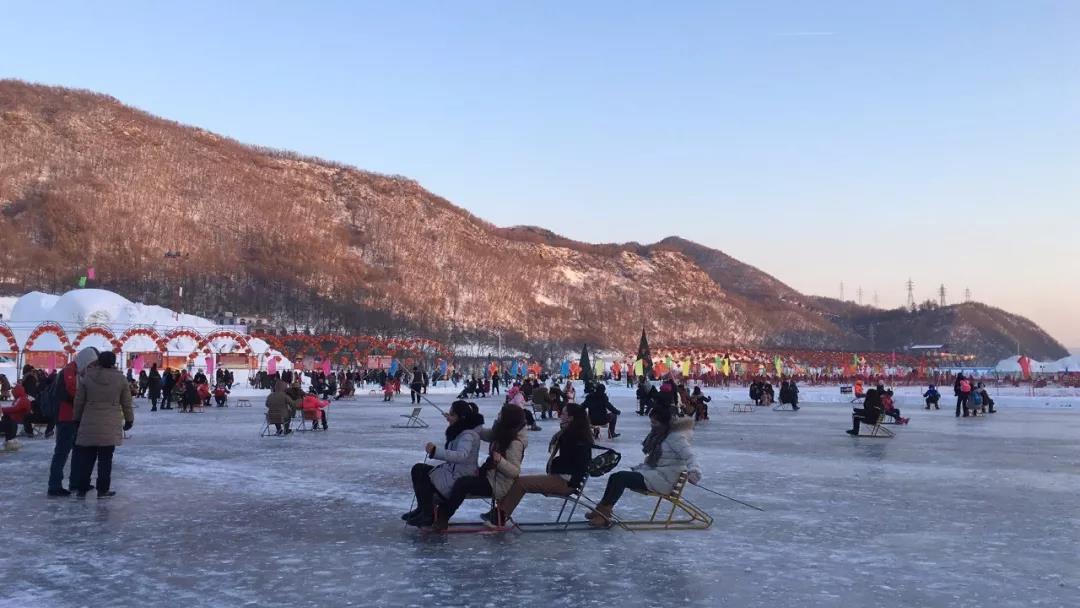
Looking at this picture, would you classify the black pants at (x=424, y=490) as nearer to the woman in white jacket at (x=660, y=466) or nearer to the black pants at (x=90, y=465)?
the woman in white jacket at (x=660, y=466)

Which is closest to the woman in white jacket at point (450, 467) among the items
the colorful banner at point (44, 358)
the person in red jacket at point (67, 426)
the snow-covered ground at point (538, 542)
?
the snow-covered ground at point (538, 542)

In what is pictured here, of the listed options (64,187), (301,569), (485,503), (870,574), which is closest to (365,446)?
(485,503)

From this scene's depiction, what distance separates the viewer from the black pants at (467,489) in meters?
7.75

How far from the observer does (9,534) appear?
25.2ft

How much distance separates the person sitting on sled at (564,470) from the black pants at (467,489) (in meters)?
0.22

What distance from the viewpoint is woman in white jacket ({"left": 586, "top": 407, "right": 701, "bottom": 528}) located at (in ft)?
26.2

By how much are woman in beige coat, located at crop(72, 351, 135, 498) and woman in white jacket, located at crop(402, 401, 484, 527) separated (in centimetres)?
352

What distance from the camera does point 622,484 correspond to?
26.5 feet

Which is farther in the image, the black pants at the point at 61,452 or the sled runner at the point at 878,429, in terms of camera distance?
the sled runner at the point at 878,429

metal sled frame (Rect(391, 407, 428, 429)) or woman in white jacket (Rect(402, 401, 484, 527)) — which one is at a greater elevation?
woman in white jacket (Rect(402, 401, 484, 527))

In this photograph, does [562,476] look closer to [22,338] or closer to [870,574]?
[870,574]

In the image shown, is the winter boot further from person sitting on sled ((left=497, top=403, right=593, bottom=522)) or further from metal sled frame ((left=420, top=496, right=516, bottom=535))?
metal sled frame ((left=420, top=496, right=516, bottom=535))

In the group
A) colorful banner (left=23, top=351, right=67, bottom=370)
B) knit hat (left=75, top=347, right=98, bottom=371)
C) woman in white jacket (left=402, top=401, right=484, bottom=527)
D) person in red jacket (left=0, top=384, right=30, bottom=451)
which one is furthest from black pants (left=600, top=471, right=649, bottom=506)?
colorful banner (left=23, top=351, right=67, bottom=370)

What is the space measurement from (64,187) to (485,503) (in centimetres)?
15256
